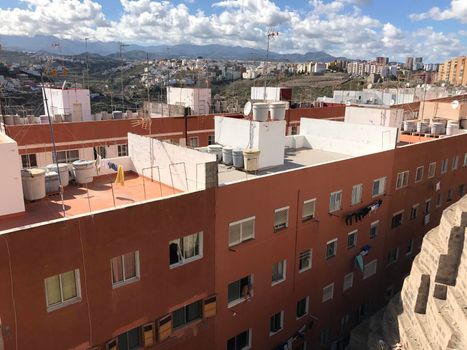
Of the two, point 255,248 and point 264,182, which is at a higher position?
point 264,182

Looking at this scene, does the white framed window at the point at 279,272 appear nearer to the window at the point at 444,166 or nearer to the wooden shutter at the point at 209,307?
the wooden shutter at the point at 209,307

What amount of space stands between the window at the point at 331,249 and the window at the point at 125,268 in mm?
11431

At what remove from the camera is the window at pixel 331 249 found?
72.7 feet

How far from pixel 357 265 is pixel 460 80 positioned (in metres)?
143

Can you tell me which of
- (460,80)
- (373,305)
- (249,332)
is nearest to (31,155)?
(249,332)

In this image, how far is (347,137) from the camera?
2625cm

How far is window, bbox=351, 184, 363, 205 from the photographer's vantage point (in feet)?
74.0

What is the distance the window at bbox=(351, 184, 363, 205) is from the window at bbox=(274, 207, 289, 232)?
208 inches

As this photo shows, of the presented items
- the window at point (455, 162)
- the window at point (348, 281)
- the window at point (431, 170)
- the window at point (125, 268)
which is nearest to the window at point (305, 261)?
the window at point (348, 281)

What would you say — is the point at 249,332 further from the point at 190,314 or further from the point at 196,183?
the point at 196,183

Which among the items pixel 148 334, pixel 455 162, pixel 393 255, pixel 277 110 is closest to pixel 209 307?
pixel 148 334

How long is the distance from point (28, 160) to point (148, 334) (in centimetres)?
1592

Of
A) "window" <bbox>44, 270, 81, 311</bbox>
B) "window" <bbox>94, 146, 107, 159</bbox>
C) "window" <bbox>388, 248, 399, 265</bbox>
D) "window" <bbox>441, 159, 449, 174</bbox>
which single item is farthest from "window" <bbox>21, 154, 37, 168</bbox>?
"window" <bbox>441, 159, 449, 174</bbox>

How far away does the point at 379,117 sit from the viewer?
3247 centimetres
